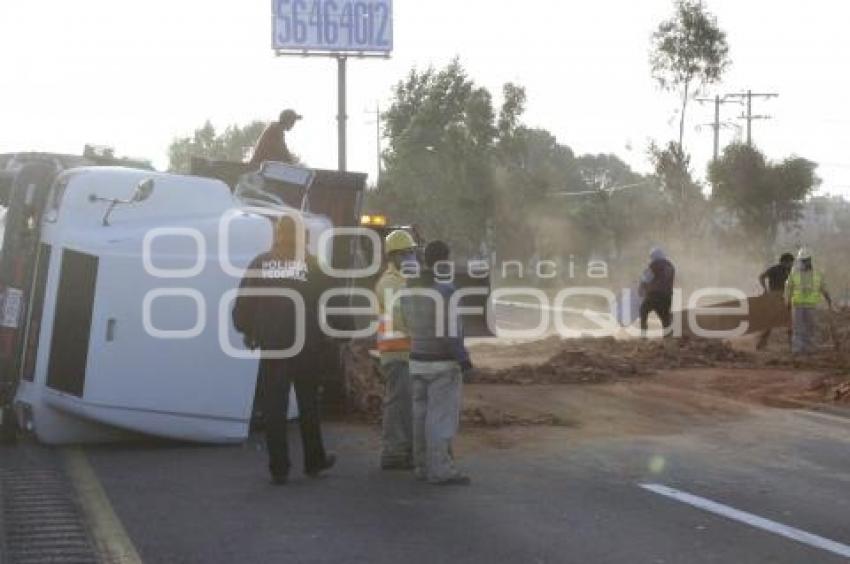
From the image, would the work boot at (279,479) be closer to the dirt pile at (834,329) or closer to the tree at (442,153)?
the dirt pile at (834,329)

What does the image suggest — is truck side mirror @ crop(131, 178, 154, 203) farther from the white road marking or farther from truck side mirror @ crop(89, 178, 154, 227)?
the white road marking

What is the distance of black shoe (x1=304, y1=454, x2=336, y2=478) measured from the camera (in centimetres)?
915

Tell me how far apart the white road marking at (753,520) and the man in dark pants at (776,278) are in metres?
13.0

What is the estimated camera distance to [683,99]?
39.1 meters

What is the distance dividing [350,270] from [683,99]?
93.8 feet

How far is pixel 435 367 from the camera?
9.02m

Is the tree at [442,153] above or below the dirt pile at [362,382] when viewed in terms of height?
above

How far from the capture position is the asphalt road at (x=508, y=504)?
6.86 meters

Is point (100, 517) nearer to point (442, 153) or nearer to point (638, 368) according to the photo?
point (638, 368)

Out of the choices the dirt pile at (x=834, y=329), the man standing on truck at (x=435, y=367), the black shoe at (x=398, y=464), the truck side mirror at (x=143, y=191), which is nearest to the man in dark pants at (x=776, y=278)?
the dirt pile at (x=834, y=329)

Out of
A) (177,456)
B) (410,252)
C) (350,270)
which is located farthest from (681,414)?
(177,456)

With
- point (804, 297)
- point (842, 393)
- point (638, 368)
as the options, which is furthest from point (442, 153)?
point (842, 393)

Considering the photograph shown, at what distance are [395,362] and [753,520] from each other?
9.95 feet

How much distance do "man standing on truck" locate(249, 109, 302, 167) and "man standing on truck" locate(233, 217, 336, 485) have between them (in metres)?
3.70
